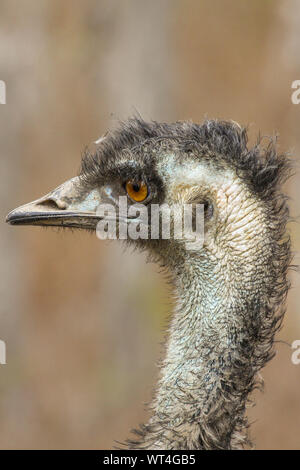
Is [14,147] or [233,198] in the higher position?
[14,147]

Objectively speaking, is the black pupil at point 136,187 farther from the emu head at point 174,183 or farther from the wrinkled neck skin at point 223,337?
the wrinkled neck skin at point 223,337

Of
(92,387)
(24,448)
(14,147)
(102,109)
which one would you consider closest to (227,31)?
(102,109)

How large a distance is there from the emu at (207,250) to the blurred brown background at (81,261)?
403 centimetres

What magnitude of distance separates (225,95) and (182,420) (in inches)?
307

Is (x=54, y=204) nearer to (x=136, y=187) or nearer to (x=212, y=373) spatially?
(x=136, y=187)

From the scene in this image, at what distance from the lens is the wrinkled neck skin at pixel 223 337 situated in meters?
3.33

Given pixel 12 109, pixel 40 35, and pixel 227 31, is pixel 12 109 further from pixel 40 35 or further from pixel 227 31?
pixel 227 31

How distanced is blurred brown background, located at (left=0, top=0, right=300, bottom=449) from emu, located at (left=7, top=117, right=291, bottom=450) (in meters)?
4.03

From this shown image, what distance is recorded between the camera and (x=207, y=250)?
3.45 m

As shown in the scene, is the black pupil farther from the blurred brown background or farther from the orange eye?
the blurred brown background

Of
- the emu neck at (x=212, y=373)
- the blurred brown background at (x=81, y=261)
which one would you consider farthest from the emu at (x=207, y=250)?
the blurred brown background at (x=81, y=261)

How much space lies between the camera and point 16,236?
836cm

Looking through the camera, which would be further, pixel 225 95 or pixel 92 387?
pixel 225 95

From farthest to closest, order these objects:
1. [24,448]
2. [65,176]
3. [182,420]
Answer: [65,176] → [24,448] → [182,420]
